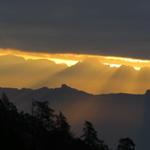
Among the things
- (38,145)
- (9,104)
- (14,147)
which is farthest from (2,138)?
(9,104)

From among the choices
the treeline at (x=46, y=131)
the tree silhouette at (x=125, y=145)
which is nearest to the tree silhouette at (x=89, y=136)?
the treeline at (x=46, y=131)

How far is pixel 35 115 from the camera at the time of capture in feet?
412

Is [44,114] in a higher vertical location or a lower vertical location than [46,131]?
higher

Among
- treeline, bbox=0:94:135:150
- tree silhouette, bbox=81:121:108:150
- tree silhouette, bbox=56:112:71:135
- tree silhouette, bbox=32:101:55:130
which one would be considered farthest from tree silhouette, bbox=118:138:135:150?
tree silhouette, bbox=32:101:55:130

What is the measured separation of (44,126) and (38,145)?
720 inches

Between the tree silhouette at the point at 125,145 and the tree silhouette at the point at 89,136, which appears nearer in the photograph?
the tree silhouette at the point at 89,136

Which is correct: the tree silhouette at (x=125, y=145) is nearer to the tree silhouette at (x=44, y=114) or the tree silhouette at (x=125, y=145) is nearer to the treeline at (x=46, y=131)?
the treeline at (x=46, y=131)

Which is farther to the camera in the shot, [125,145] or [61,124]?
[125,145]

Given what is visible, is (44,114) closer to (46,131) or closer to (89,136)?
(46,131)

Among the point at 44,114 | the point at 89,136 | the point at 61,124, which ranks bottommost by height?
the point at 89,136

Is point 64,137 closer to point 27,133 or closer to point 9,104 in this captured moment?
point 27,133

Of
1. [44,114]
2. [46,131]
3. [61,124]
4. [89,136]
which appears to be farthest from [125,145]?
[46,131]

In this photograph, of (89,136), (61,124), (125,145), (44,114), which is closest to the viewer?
(44,114)

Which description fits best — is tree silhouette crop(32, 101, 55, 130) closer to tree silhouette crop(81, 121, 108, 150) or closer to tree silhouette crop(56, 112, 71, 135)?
tree silhouette crop(56, 112, 71, 135)
